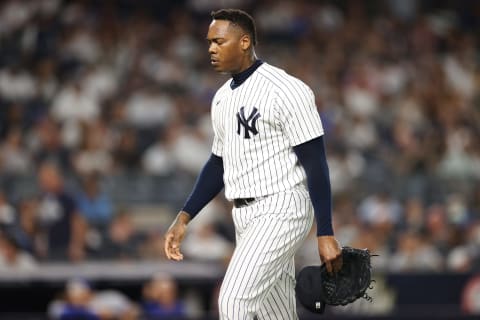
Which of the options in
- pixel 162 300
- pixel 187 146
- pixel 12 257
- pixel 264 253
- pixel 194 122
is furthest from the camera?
pixel 194 122

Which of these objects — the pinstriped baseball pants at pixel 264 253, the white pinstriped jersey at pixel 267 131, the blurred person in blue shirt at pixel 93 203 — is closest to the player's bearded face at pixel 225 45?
the white pinstriped jersey at pixel 267 131

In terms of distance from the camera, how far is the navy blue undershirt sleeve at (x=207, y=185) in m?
5.52

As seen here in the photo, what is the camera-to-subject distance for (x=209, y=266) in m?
9.84

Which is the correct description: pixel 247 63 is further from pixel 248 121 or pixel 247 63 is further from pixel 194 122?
pixel 194 122

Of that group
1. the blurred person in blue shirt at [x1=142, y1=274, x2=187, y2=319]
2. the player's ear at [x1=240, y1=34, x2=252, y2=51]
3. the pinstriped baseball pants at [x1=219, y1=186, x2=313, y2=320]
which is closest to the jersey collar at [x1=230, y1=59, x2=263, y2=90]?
the player's ear at [x1=240, y1=34, x2=252, y2=51]

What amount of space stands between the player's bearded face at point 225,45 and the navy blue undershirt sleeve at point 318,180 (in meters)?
0.47

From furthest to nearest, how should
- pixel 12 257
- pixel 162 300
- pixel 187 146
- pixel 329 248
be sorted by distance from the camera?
pixel 187 146, pixel 12 257, pixel 162 300, pixel 329 248

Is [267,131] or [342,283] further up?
[267,131]

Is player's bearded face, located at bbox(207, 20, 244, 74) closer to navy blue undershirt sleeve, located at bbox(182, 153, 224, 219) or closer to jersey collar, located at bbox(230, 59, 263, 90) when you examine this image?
jersey collar, located at bbox(230, 59, 263, 90)

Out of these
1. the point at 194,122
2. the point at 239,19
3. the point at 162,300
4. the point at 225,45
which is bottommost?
the point at 162,300

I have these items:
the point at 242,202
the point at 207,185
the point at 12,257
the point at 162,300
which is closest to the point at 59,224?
the point at 12,257

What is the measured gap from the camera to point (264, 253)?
16.6ft

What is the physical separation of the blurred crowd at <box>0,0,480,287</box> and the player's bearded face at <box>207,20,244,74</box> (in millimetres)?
4793

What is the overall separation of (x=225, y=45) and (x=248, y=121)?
1.10ft
